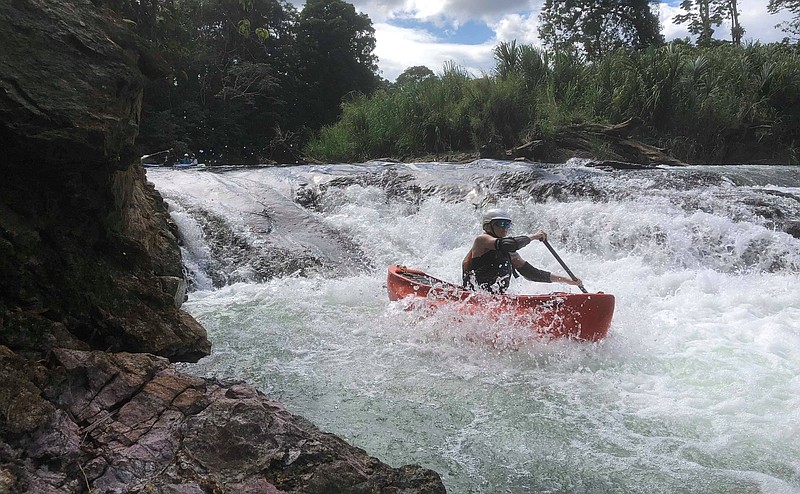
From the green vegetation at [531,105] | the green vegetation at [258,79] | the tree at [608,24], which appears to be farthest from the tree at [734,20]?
the green vegetation at [258,79]

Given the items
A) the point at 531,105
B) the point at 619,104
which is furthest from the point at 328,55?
the point at 619,104

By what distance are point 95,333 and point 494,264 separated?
3.13m

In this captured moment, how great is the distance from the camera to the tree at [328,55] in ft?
73.2

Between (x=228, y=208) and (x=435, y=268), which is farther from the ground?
(x=228, y=208)

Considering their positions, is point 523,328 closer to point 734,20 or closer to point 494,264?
point 494,264

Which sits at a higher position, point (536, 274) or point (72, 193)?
point (72, 193)

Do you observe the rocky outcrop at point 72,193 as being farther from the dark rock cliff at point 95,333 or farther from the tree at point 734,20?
the tree at point 734,20

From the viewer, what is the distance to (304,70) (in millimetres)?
22172

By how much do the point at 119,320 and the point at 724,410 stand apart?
3.19 m

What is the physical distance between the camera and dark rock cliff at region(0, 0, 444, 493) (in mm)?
1707

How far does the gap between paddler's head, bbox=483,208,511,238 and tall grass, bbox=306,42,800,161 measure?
830 cm

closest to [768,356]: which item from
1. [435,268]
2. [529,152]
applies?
[435,268]

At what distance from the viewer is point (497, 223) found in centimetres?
474

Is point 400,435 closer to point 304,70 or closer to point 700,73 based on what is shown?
point 700,73
